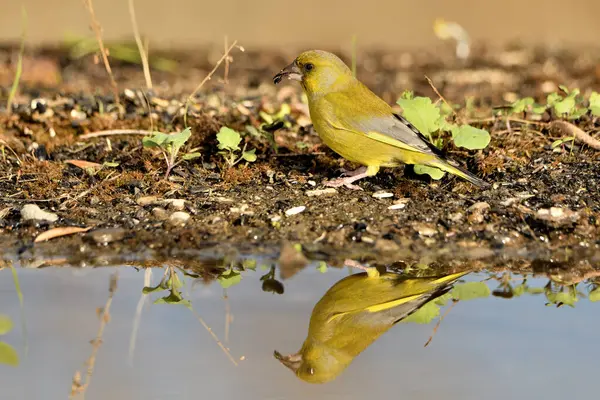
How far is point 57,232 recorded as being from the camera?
4871 mm

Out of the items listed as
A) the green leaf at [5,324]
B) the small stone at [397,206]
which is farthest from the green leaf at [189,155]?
the green leaf at [5,324]

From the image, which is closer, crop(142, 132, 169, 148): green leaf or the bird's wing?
the bird's wing

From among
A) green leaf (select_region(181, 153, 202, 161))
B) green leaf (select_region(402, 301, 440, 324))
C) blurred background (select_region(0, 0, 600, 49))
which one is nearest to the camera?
green leaf (select_region(402, 301, 440, 324))

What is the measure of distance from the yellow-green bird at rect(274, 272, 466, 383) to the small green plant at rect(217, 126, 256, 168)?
1727 millimetres

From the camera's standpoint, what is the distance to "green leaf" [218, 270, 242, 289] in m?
4.26

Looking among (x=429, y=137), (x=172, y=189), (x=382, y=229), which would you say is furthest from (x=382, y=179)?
(x=172, y=189)

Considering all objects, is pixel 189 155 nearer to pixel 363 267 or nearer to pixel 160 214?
pixel 160 214

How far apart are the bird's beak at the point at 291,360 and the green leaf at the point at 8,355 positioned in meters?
0.95

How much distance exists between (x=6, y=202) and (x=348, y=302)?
235 centimetres

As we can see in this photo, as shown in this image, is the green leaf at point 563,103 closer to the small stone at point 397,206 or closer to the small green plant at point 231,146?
the small stone at point 397,206

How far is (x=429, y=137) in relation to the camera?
5.96 meters

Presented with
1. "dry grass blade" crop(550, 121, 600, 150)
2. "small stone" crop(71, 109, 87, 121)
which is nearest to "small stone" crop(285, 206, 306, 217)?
"dry grass blade" crop(550, 121, 600, 150)

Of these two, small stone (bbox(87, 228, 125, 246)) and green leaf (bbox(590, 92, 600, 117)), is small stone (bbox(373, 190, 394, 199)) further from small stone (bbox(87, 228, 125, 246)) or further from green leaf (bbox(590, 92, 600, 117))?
green leaf (bbox(590, 92, 600, 117))

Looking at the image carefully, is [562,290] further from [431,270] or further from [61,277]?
[61,277]
